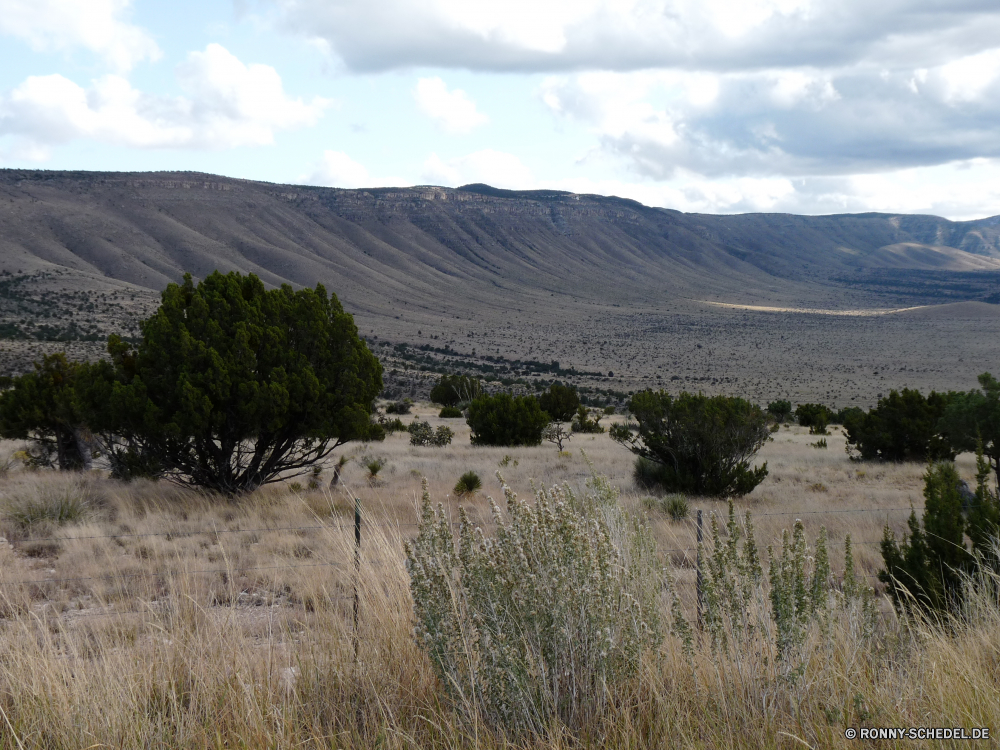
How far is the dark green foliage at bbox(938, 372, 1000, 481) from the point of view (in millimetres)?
15227

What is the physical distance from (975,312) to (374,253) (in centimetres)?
9102

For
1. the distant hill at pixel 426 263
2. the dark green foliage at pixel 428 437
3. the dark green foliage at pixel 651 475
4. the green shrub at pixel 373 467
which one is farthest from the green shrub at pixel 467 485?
the distant hill at pixel 426 263

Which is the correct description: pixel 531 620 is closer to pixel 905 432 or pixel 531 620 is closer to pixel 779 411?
pixel 905 432

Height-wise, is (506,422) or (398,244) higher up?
(398,244)

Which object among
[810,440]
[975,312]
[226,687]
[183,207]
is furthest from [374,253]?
[226,687]

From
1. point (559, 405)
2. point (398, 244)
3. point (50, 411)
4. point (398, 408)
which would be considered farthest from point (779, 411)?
point (398, 244)

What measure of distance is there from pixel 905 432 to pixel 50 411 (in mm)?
19613

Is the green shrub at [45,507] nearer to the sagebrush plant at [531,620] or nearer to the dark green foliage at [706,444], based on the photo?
the sagebrush plant at [531,620]

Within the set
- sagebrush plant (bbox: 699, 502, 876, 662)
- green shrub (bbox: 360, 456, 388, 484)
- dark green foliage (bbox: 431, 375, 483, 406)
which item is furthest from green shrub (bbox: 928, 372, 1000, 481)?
dark green foliage (bbox: 431, 375, 483, 406)

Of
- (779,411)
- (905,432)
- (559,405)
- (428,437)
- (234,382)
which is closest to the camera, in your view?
(234,382)

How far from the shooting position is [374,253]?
128625 millimetres

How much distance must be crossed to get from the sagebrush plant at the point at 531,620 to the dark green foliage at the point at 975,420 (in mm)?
14585

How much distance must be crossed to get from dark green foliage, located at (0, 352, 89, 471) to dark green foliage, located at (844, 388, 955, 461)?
1839 cm

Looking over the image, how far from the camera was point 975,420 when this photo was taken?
1584cm
